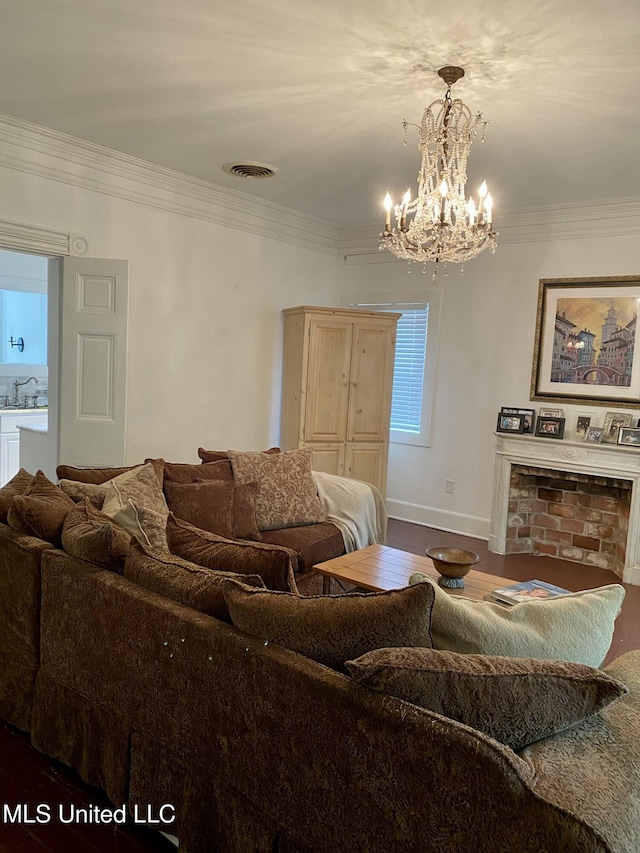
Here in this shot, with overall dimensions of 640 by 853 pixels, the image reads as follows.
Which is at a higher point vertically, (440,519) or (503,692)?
(503,692)

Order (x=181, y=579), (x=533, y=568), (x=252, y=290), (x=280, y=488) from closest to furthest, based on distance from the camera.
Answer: (x=181, y=579) < (x=280, y=488) < (x=533, y=568) < (x=252, y=290)

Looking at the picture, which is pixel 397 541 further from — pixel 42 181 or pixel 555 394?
pixel 42 181

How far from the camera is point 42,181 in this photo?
12.9ft

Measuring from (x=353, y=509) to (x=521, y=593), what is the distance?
156 cm

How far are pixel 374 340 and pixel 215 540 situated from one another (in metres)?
3.85

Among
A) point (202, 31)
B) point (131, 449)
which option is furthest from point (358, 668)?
point (131, 449)

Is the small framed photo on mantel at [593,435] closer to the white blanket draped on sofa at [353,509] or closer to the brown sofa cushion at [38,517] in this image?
the white blanket draped on sofa at [353,509]

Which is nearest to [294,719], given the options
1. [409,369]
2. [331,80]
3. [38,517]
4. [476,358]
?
[38,517]

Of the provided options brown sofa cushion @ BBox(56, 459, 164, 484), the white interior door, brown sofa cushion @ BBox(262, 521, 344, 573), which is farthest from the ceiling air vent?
brown sofa cushion @ BBox(262, 521, 344, 573)

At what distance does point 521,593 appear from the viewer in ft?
8.70

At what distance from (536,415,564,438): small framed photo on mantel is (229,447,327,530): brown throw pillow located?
83.2 inches

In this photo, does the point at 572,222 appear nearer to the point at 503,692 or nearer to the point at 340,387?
the point at 340,387

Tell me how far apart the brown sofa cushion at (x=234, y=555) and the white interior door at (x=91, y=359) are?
2.21 m

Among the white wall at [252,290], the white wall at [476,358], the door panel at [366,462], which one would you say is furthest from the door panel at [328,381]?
the white wall at [476,358]
